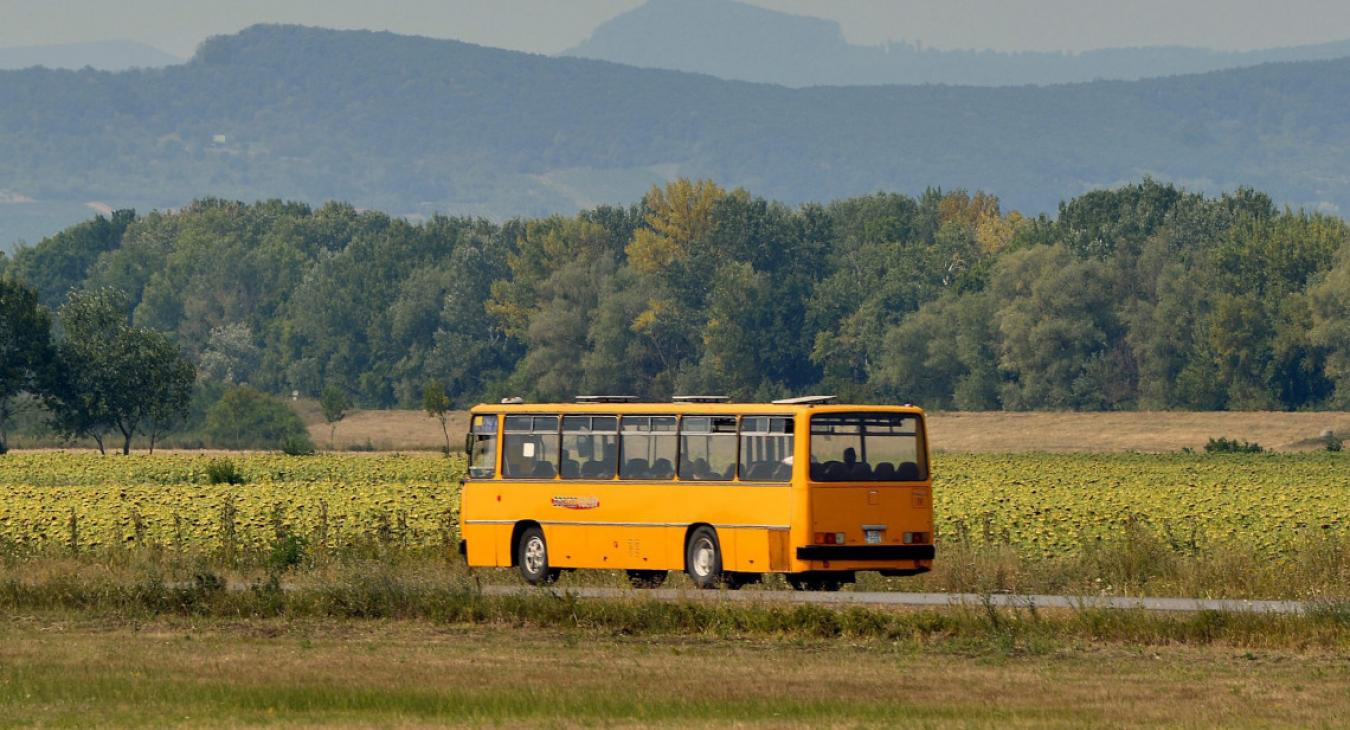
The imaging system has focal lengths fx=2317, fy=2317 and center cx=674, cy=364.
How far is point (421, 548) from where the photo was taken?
38406mm

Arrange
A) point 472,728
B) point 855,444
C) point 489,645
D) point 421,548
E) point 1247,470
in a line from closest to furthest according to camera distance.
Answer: point 472,728 < point 489,645 < point 855,444 < point 421,548 < point 1247,470

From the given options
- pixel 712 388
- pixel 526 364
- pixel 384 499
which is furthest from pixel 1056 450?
pixel 384 499

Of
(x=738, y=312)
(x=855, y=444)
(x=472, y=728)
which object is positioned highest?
(x=738, y=312)

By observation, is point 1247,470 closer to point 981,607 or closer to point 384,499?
point 384,499

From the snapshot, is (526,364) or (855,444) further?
(526,364)

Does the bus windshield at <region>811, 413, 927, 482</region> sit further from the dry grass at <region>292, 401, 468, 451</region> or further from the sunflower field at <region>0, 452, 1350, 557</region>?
the dry grass at <region>292, 401, 468, 451</region>

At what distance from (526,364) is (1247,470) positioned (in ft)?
282

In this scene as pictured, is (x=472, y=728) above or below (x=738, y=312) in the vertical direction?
below

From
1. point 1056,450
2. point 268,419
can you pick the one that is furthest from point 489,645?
point 268,419

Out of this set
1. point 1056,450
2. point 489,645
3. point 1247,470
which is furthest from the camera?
point 1056,450

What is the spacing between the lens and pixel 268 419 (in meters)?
147

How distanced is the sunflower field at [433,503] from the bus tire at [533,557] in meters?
2.42

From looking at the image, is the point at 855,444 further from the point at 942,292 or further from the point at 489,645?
the point at 942,292

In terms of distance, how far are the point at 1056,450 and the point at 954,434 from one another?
420 inches
